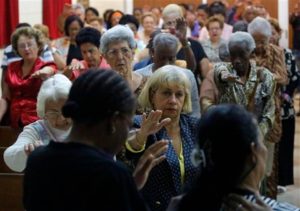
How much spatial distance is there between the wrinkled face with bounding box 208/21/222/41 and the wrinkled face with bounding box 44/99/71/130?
475 cm

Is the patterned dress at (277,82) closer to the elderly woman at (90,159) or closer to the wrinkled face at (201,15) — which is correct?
the elderly woman at (90,159)

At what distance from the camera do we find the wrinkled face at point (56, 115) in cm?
292

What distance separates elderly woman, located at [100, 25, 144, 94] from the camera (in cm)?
406

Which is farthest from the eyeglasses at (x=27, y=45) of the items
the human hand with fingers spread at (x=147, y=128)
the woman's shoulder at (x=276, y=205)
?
the woman's shoulder at (x=276, y=205)

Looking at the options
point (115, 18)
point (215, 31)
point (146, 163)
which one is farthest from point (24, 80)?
point (115, 18)

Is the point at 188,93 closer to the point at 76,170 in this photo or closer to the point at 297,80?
the point at 76,170

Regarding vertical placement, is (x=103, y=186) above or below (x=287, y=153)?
above

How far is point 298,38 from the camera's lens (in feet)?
40.0

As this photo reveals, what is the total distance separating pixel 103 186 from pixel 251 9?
6.47 meters

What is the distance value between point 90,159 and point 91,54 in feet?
9.98

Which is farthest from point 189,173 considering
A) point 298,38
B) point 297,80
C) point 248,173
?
point 298,38

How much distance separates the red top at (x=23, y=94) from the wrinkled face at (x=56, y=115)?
2164 mm

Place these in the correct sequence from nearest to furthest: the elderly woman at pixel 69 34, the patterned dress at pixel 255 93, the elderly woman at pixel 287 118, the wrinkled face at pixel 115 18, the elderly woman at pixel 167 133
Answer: the elderly woman at pixel 167 133 → the patterned dress at pixel 255 93 → the elderly woman at pixel 287 118 → the elderly woman at pixel 69 34 → the wrinkled face at pixel 115 18

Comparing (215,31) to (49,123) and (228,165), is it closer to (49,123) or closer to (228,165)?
(49,123)
